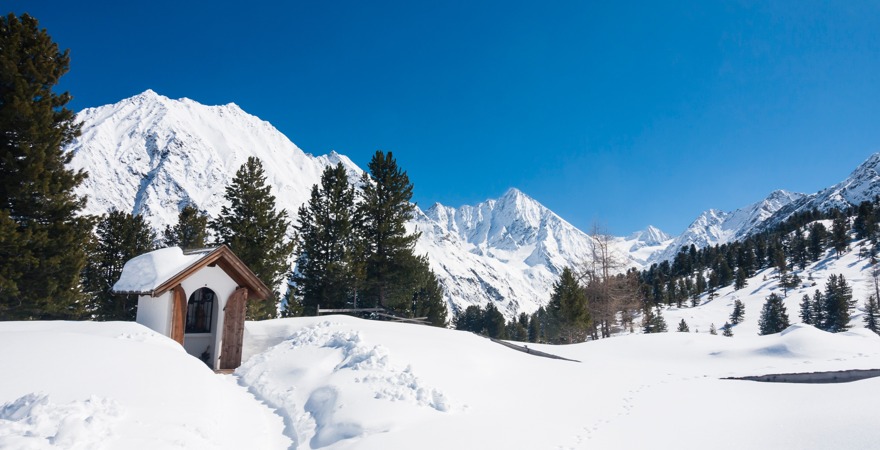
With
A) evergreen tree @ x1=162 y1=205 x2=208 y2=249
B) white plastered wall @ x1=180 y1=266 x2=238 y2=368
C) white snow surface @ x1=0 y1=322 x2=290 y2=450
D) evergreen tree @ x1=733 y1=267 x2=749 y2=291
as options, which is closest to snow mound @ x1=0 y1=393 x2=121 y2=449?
white snow surface @ x1=0 y1=322 x2=290 y2=450

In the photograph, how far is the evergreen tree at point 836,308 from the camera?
179ft

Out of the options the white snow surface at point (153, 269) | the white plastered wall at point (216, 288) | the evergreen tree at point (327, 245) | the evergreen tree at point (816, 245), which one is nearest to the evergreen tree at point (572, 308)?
the evergreen tree at point (327, 245)

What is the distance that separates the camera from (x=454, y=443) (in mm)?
7441

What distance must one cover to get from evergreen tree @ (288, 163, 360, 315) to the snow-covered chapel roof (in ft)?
34.0

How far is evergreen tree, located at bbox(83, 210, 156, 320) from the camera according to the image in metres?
27.3

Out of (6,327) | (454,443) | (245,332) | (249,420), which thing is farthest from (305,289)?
(454,443)

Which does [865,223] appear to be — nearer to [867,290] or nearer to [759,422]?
[867,290]

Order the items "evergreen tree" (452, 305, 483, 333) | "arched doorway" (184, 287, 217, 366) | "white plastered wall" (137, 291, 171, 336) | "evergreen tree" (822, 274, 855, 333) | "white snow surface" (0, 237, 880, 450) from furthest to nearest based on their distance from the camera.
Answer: "evergreen tree" (452, 305, 483, 333) → "evergreen tree" (822, 274, 855, 333) → "arched doorway" (184, 287, 217, 366) → "white plastered wall" (137, 291, 171, 336) → "white snow surface" (0, 237, 880, 450)

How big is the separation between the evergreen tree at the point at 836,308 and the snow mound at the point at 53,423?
69.7m

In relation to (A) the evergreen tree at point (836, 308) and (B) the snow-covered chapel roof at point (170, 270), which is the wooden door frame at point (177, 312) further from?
(A) the evergreen tree at point (836, 308)

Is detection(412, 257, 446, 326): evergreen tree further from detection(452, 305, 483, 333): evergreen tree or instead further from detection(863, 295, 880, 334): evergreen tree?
detection(863, 295, 880, 334): evergreen tree

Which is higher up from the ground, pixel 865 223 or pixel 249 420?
pixel 865 223

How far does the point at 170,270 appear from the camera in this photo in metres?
15.0

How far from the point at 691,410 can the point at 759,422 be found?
1739mm
